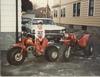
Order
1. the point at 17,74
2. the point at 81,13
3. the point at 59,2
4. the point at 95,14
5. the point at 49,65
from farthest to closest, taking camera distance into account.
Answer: the point at 59,2 → the point at 81,13 → the point at 95,14 → the point at 49,65 → the point at 17,74

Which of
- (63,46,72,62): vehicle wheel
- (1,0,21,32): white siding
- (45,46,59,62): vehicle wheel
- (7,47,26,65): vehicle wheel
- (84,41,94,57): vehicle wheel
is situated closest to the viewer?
(7,47,26,65): vehicle wheel

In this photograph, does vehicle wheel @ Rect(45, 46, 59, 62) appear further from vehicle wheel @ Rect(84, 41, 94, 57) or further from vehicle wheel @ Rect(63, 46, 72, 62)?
vehicle wheel @ Rect(84, 41, 94, 57)

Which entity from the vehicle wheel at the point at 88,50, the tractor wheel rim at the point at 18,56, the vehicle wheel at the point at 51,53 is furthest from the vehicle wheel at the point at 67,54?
the tractor wheel rim at the point at 18,56

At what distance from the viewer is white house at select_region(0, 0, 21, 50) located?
13625 mm

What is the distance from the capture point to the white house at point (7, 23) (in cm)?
1362

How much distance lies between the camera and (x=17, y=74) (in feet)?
30.5

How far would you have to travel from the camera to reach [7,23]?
13680mm

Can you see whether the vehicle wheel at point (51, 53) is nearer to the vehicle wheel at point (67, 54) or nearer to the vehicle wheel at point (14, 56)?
the vehicle wheel at point (67, 54)

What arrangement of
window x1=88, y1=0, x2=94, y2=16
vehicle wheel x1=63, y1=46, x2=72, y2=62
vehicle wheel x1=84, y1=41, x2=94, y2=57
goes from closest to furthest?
vehicle wheel x1=63, y1=46, x2=72, y2=62
vehicle wheel x1=84, y1=41, x2=94, y2=57
window x1=88, y1=0, x2=94, y2=16

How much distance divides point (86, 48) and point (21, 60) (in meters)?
3.44

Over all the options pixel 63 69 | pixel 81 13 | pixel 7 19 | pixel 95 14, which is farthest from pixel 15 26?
pixel 81 13

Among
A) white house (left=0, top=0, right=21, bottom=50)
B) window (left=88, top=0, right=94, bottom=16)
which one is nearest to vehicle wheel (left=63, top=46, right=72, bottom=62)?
white house (left=0, top=0, right=21, bottom=50)

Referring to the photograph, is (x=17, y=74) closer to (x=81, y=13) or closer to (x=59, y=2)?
(x=81, y=13)

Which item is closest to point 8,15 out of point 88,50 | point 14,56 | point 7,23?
point 7,23
